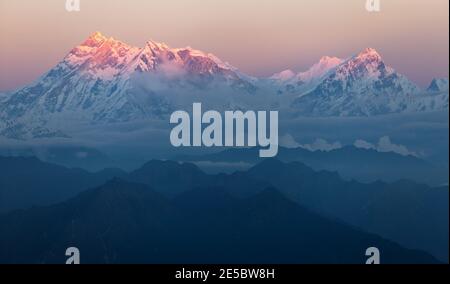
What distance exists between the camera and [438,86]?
1936 centimetres

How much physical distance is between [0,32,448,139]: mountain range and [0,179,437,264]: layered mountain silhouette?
4.65ft

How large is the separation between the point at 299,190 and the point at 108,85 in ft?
12.7

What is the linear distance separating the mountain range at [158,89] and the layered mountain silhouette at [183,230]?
4.65 ft

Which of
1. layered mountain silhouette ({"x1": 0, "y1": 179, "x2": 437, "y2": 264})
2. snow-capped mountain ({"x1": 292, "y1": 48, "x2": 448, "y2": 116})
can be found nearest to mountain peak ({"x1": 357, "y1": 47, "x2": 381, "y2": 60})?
snow-capped mountain ({"x1": 292, "y1": 48, "x2": 448, "y2": 116})

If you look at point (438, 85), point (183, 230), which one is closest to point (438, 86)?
point (438, 85)

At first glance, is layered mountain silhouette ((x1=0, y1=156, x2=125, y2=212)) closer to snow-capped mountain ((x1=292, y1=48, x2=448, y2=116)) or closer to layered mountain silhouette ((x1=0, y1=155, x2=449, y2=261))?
layered mountain silhouette ((x1=0, y1=155, x2=449, y2=261))

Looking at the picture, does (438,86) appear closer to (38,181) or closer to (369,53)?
(369,53)

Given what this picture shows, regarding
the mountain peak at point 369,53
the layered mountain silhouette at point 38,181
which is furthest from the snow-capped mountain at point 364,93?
the layered mountain silhouette at point 38,181

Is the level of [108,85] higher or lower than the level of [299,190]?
higher

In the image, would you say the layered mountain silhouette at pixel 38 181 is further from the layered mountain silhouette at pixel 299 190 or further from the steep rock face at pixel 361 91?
the steep rock face at pixel 361 91

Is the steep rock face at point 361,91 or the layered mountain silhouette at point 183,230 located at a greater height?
the steep rock face at point 361,91

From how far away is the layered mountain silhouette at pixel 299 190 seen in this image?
19.5 metres

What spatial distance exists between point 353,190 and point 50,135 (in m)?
5.44

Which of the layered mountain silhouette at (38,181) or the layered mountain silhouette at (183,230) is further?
the layered mountain silhouette at (38,181)
